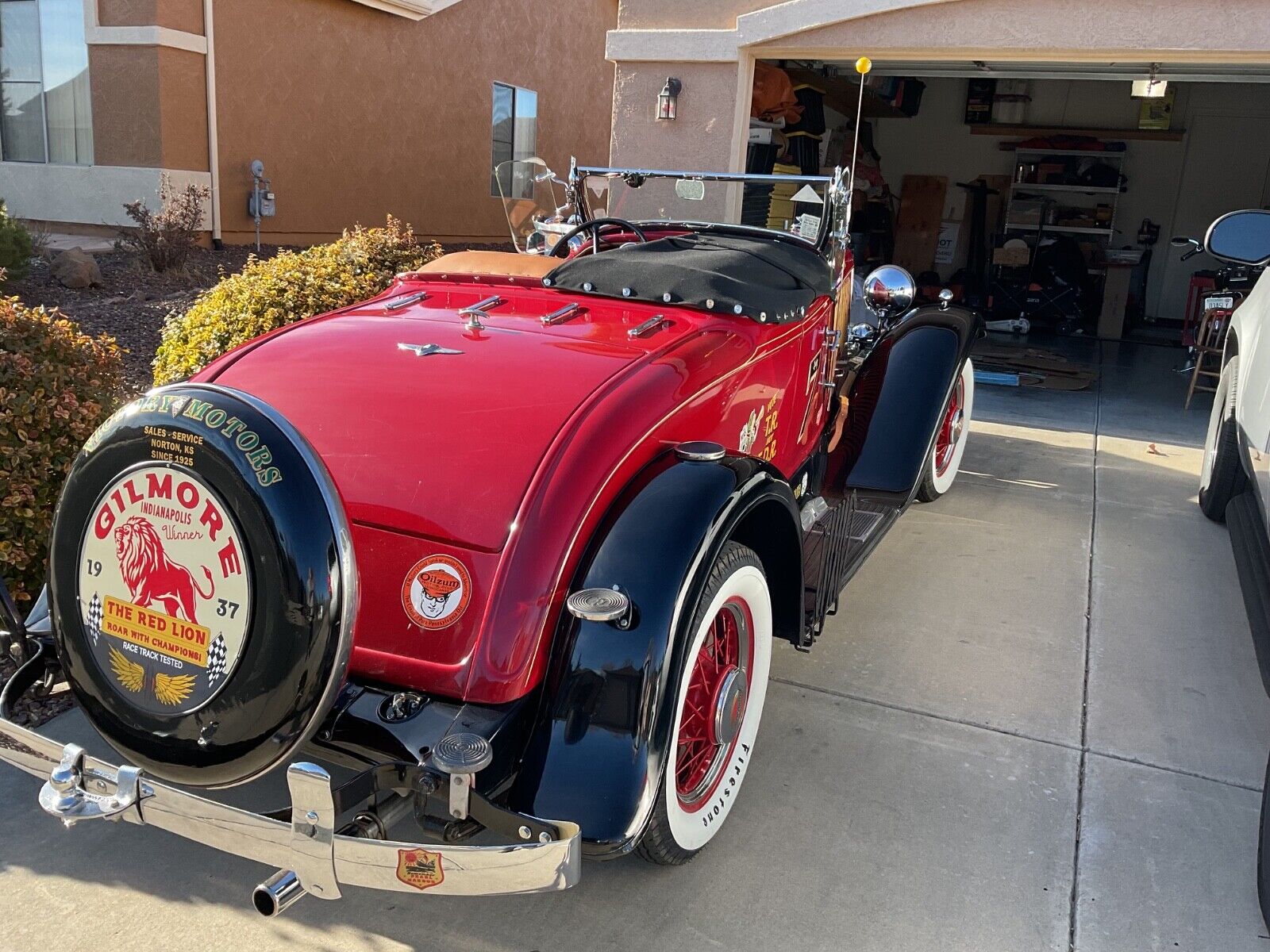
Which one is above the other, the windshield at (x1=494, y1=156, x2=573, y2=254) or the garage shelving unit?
the garage shelving unit

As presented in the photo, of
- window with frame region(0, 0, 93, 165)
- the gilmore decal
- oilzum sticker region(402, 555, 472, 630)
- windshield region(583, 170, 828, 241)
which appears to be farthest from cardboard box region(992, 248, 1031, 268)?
the gilmore decal

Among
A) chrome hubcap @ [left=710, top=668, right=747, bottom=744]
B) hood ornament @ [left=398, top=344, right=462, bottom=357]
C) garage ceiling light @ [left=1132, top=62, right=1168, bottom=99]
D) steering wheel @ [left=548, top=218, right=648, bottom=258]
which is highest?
garage ceiling light @ [left=1132, top=62, right=1168, bottom=99]

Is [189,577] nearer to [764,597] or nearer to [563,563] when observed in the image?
[563,563]

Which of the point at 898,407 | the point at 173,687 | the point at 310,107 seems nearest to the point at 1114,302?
the point at 898,407

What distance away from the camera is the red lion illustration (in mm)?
1879

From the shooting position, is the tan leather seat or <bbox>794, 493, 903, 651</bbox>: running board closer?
<bbox>794, 493, 903, 651</bbox>: running board

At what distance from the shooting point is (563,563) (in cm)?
217

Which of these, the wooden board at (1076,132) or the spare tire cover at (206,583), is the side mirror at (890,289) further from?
the wooden board at (1076,132)

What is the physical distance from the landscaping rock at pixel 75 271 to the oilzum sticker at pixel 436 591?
766 cm

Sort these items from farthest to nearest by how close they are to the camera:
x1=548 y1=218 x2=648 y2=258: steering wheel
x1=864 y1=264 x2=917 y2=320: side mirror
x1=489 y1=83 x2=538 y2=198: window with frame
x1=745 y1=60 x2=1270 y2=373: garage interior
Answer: x1=489 y1=83 x2=538 y2=198: window with frame → x1=745 y1=60 x2=1270 y2=373: garage interior → x1=864 y1=264 x2=917 y2=320: side mirror → x1=548 y1=218 x2=648 y2=258: steering wheel

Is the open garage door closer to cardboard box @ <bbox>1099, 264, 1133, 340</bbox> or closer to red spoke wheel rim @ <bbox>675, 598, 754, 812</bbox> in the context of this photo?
cardboard box @ <bbox>1099, 264, 1133, 340</bbox>

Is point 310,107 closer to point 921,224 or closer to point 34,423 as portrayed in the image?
point 921,224

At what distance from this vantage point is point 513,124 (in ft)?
51.4

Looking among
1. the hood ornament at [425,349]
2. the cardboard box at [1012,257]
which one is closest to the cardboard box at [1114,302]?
the cardboard box at [1012,257]
